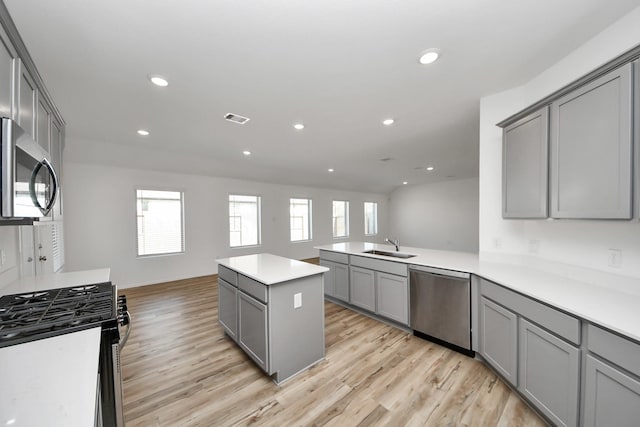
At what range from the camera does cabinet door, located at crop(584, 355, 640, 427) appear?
1.13m

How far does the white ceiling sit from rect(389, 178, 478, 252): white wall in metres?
5.16

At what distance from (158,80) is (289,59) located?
1.20 metres

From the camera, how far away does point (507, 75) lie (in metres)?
2.15

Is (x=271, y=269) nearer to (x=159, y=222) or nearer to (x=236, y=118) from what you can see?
(x=236, y=118)

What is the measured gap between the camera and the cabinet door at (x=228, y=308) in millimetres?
2553

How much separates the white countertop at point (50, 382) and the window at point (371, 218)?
30.6ft

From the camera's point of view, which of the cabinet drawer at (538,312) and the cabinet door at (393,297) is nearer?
the cabinet drawer at (538,312)

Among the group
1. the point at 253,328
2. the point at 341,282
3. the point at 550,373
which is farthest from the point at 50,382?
the point at 341,282

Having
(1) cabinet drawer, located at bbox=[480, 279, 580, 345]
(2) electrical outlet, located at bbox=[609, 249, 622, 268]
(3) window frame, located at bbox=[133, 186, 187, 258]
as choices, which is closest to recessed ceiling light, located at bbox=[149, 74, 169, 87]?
(1) cabinet drawer, located at bbox=[480, 279, 580, 345]

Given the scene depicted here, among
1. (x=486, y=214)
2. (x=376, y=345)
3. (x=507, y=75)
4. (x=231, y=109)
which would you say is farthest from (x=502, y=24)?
(x=376, y=345)

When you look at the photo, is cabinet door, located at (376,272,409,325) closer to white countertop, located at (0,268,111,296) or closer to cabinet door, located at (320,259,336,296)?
cabinet door, located at (320,259,336,296)

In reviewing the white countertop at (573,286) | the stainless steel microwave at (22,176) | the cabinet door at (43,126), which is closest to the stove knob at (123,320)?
the stainless steel microwave at (22,176)

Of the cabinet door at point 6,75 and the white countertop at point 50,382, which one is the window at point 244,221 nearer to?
the cabinet door at point 6,75

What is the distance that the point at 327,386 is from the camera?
2025 mm
